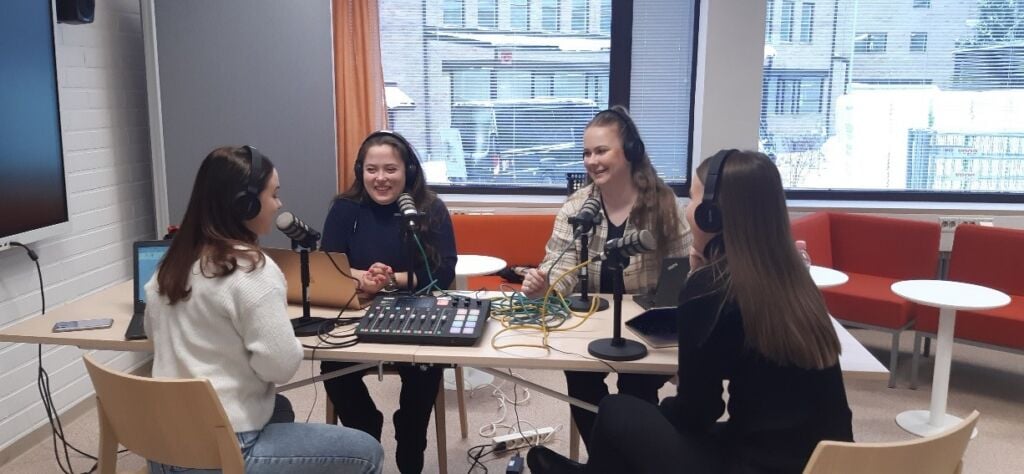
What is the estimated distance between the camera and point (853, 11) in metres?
4.69

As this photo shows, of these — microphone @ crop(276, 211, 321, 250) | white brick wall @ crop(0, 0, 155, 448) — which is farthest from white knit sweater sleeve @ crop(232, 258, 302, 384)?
white brick wall @ crop(0, 0, 155, 448)

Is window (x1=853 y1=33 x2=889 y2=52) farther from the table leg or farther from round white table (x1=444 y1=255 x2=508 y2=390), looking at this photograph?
round white table (x1=444 y1=255 x2=508 y2=390)

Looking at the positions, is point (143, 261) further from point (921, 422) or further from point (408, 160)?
point (921, 422)

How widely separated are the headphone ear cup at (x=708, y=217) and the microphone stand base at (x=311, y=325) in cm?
102

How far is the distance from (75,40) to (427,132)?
2.17m

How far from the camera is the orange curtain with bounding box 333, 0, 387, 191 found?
14.7 ft

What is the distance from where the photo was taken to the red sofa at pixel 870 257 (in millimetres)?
3930

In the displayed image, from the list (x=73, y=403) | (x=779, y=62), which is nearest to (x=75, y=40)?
(x=73, y=403)

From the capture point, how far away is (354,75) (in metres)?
4.51

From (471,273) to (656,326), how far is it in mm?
1446

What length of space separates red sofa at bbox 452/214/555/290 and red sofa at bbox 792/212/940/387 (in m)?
1.34

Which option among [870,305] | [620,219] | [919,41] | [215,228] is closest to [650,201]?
[620,219]

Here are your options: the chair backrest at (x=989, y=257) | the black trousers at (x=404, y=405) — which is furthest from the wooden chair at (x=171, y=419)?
the chair backrest at (x=989, y=257)

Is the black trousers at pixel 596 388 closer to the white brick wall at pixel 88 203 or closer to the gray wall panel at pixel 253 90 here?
the gray wall panel at pixel 253 90
